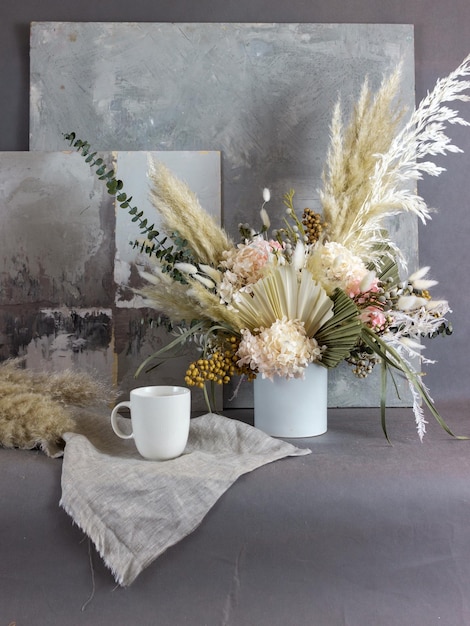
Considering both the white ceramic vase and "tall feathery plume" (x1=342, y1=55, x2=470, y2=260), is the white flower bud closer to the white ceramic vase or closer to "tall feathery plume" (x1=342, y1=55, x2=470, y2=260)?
"tall feathery plume" (x1=342, y1=55, x2=470, y2=260)

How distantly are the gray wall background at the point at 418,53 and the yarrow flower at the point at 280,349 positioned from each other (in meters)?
0.56

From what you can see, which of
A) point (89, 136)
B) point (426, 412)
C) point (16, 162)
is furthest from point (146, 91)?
point (426, 412)

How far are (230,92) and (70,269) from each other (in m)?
0.54

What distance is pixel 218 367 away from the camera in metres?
0.96

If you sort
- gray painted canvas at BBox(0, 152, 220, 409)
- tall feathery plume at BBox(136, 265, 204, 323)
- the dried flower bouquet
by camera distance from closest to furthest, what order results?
the dried flower bouquet → tall feathery plume at BBox(136, 265, 204, 323) → gray painted canvas at BBox(0, 152, 220, 409)

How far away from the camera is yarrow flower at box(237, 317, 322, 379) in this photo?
0.92 metres

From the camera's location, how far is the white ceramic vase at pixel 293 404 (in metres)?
1.00

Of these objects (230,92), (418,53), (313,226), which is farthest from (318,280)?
(418,53)

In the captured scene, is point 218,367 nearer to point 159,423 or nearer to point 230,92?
point 159,423

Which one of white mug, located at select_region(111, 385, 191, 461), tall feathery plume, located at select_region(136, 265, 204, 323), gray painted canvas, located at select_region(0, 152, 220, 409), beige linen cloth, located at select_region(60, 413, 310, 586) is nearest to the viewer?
beige linen cloth, located at select_region(60, 413, 310, 586)

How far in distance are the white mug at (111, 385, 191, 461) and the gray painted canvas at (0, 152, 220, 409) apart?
44 centimetres

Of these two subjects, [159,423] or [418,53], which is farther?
[418,53]

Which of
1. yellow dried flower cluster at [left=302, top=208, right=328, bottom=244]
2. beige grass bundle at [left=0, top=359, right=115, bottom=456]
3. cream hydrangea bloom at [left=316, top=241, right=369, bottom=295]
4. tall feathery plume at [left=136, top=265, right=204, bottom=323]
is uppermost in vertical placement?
yellow dried flower cluster at [left=302, top=208, right=328, bottom=244]

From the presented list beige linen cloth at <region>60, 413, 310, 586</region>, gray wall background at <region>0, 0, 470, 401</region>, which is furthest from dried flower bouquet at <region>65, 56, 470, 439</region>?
gray wall background at <region>0, 0, 470, 401</region>
